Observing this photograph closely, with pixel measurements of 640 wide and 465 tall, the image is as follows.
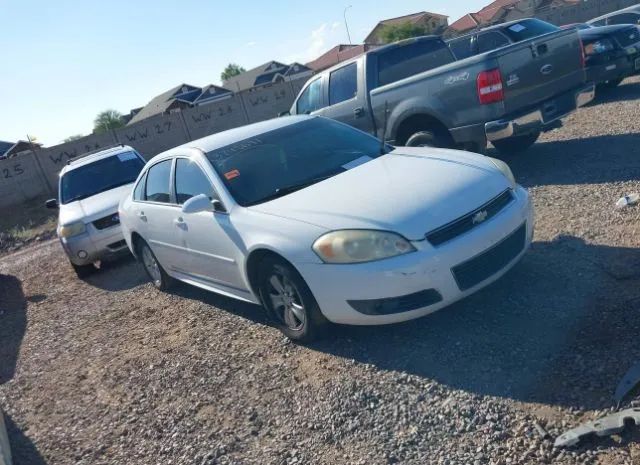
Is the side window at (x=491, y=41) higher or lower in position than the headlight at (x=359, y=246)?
higher

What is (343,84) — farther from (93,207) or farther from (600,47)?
(600,47)

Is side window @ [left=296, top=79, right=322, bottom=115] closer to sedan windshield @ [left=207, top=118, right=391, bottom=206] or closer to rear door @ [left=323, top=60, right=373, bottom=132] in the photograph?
rear door @ [left=323, top=60, right=373, bottom=132]

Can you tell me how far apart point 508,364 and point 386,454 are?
3.14 feet

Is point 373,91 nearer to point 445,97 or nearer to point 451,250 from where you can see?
point 445,97

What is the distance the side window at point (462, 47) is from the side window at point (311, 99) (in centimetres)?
359

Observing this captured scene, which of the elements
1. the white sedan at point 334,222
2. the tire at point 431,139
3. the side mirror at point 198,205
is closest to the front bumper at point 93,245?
the white sedan at point 334,222

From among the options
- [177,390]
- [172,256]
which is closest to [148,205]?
[172,256]

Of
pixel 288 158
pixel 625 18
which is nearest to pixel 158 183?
pixel 288 158

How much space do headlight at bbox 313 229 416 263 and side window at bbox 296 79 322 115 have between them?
550 centimetres

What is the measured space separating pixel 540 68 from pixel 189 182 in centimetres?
420

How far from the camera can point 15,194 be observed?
73.0 ft

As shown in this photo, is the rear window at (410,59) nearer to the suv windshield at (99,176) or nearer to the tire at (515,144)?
the tire at (515,144)

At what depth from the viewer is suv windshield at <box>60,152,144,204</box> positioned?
31.6 ft

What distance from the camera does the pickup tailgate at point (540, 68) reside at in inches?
255
